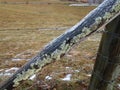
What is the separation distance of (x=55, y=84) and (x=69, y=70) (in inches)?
27.0

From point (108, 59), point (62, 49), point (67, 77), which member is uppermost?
point (62, 49)

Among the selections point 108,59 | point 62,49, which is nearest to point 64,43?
point 62,49

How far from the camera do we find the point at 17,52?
263 inches

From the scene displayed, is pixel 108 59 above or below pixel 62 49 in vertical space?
below

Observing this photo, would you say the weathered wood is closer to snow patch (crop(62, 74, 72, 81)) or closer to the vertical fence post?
the vertical fence post

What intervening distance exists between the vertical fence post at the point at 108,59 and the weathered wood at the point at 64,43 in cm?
53

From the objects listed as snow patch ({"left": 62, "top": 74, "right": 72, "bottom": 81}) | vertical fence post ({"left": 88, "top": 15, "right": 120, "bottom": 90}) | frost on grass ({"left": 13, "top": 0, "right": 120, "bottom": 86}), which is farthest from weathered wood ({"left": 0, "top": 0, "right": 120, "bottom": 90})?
snow patch ({"left": 62, "top": 74, "right": 72, "bottom": 81})

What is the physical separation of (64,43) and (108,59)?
94 cm

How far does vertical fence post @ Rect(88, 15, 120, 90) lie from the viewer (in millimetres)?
2635

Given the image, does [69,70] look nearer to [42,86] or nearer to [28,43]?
[42,86]

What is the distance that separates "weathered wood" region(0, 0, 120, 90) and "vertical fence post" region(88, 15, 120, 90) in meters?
0.53

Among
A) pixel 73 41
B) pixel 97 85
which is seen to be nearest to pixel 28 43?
pixel 97 85

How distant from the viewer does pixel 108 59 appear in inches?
109

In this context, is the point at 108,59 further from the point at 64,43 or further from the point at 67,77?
the point at 67,77
